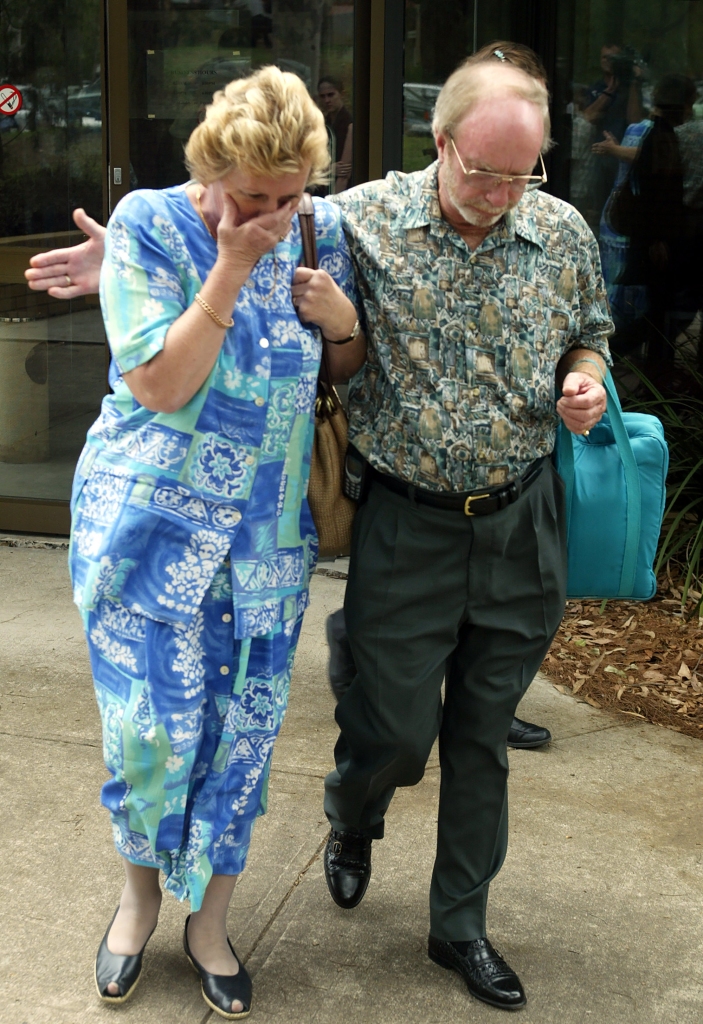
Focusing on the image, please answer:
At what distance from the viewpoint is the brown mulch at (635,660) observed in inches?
175

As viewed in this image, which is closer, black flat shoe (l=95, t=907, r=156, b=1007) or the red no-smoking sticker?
black flat shoe (l=95, t=907, r=156, b=1007)

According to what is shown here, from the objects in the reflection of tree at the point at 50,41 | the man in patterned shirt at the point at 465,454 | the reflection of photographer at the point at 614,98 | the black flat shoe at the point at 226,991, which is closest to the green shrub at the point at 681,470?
the reflection of photographer at the point at 614,98

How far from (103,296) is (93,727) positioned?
209cm

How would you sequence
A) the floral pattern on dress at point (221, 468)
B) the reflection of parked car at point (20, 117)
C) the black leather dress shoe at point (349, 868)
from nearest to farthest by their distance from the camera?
1. the floral pattern on dress at point (221, 468)
2. the black leather dress shoe at point (349, 868)
3. the reflection of parked car at point (20, 117)

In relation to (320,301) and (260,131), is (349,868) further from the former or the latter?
(260,131)

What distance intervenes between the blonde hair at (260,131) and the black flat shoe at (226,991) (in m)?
1.67

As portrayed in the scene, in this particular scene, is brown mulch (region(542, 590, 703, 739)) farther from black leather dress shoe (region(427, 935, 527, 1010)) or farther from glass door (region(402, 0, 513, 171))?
glass door (region(402, 0, 513, 171))

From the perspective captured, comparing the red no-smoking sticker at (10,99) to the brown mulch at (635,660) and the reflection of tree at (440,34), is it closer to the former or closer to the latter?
the reflection of tree at (440,34)

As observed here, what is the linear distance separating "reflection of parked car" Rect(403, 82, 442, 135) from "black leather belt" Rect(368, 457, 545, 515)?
3.26m

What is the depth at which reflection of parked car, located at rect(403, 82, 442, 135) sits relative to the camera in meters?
5.48

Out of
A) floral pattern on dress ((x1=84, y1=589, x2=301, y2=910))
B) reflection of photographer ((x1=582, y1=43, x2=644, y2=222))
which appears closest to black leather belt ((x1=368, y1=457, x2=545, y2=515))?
floral pattern on dress ((x1=84, y1=589, x2=301, y2=910))

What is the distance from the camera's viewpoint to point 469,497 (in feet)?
8.58

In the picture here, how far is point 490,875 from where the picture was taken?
2824 mm

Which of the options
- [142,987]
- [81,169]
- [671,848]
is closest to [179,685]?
[142,987]
